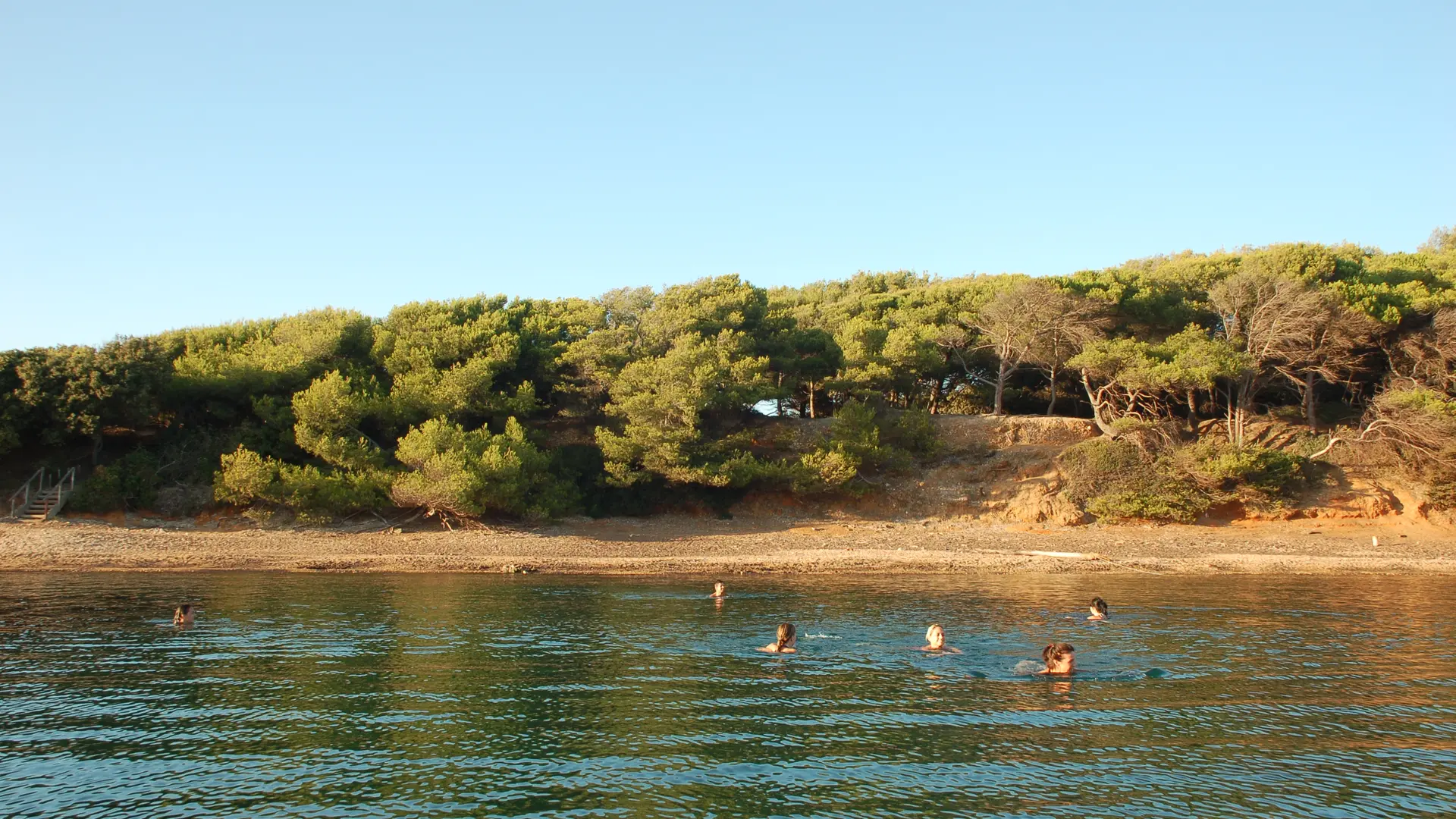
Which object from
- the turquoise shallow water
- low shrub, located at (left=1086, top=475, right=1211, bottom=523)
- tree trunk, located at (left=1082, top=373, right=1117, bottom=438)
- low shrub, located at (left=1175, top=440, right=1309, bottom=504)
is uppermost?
tree trunk, located at (left=1082, top=373, right=1117, bottom=438)

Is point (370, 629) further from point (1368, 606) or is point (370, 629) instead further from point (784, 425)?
point (784, 425)

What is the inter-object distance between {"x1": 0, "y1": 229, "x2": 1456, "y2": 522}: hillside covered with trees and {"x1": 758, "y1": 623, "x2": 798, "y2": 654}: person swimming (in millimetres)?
19588

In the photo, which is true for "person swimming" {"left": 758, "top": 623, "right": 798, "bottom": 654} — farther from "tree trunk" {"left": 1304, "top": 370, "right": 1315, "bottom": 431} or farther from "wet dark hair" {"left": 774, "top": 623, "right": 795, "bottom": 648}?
"tree trunk" {"left": 1304, "top": 370, "right": 1315, "bottom": 431}

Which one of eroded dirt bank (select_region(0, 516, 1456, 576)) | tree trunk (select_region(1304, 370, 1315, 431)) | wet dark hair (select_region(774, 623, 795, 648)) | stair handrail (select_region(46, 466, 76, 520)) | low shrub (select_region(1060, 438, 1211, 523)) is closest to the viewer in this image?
wet dark hair (select_region(774, 623, 795, 648))

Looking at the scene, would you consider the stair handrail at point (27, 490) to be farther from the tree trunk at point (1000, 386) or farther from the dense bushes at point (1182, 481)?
the tree trunk at point (1000, 386)

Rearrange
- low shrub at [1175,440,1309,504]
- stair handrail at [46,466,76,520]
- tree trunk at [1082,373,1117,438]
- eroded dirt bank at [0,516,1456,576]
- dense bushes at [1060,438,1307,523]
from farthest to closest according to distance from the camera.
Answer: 1. tree trunk at [1082,373,1117,438]
2. dense bushes at [1060,438,1307,523]
3. low shrub at [1175,440,1309,504]
4. stair handrail at [46,466,76,520]
5. eroded dirt bank at [0,516,1456,576]

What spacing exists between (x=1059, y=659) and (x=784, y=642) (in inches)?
193

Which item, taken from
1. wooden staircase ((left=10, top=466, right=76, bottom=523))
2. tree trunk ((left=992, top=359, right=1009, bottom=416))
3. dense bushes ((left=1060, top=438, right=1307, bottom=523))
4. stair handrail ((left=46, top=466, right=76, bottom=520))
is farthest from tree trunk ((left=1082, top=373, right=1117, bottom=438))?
wooden staircase ((left=10, top=466, right=76, bottom=523))

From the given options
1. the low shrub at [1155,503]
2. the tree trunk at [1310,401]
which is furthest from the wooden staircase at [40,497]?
the tree trunk at [1310,401]

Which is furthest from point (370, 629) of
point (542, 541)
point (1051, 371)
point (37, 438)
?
point (1051, 371)

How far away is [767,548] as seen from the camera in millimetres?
35375

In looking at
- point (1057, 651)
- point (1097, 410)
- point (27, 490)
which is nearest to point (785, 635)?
point (1057, 651)

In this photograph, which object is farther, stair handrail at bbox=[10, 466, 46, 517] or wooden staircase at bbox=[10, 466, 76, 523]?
stair handrail at bbox=[10, 466, 46, 517]

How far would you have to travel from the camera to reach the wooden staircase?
33.8 metres
